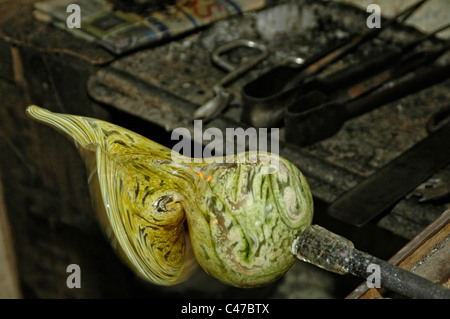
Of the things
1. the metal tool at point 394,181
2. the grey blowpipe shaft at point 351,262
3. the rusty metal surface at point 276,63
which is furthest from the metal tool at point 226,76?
the grey blowpipe shaft at point 351,262

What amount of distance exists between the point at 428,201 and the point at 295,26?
1.60 feet

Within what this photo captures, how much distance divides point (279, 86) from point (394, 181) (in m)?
0.23

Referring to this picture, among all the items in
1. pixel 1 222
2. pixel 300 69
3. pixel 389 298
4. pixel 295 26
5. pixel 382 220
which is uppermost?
pixel 295 26

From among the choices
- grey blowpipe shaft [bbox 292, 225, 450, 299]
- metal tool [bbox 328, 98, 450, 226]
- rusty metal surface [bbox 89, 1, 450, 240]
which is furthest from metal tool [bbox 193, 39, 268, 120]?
grey blowpipe shaft [bbox 292, 225, 450, 299]

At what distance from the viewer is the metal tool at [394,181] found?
0.67 m

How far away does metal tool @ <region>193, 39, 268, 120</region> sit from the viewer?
862 millimetres

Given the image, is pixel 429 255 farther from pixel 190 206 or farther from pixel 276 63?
pixel 276 63

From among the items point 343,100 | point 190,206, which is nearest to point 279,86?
point 343,100

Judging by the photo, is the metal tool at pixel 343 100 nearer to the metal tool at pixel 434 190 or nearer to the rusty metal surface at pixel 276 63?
the rusty metal surface at pixel 276 63

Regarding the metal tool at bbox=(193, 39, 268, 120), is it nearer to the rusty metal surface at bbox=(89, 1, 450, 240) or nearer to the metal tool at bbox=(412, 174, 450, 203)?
the rusty metal surface at bbox=(89, 1, 450, 240)

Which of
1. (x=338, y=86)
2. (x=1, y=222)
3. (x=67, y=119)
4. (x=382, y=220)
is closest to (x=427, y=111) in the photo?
(x=338, y=86)

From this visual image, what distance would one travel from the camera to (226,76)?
941 mm

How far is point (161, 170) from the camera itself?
20.6 inches

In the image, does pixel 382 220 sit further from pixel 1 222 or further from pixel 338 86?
pixel 1 222
